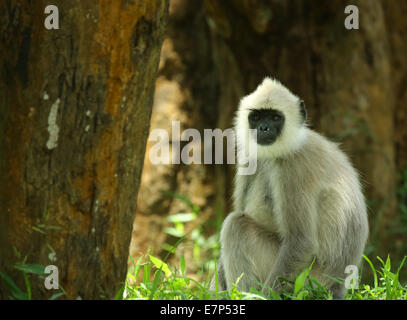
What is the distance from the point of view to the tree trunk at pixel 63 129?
319 centimetres

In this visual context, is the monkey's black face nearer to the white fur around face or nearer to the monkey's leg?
the white fur around face

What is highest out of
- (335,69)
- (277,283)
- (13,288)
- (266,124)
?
(335,69)

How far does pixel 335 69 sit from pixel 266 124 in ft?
9.09

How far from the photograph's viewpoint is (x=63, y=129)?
3203 millimetres

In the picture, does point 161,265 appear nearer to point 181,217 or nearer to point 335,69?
point 335,69

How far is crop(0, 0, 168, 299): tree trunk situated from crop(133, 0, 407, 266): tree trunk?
3.56 meters

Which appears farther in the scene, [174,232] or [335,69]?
[174,232]

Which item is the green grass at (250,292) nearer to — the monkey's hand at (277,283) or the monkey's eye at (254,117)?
the monkey's hand at (277,283)

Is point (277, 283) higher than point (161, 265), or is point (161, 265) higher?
point (161, 265)

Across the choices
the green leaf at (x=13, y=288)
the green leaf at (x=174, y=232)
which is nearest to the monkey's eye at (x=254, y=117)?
the green leaf at (x=13, y=288)

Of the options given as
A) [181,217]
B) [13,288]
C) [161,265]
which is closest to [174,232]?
[181,217]

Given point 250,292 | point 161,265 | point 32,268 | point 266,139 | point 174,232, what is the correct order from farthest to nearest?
1. point 174,232
2. point 266,139
3. point 161,265
4. point 250,292
5. point 32,268

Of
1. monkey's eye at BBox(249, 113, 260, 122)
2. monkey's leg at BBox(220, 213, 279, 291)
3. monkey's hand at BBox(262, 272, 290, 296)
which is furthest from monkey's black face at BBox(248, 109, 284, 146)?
monkey's hand at BBox(262, 272, 290, 296)
